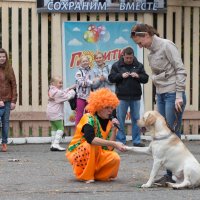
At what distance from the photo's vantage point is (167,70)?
9898 mm

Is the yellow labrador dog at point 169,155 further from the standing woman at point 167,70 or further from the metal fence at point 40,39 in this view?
the metal fence at point 40,39

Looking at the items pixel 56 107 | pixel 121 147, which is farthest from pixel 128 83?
pixel 121 147

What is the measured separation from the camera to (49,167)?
11.7m

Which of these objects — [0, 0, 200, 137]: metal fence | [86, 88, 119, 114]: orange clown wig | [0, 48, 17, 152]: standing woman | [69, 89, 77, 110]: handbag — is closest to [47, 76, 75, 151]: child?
[69, 89, 77, 110]: handbag

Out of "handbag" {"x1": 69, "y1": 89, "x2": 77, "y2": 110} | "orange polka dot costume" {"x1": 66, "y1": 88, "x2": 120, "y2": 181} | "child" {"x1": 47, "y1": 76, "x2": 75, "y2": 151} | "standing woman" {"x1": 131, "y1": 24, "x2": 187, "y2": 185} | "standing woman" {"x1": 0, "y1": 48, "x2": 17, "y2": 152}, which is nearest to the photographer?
"standing woman" {"x1": 131, "y1": 24, "x2": 187, "y2": 185}

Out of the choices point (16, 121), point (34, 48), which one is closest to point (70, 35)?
point (34, 48)

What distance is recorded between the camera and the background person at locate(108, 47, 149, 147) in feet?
47.6

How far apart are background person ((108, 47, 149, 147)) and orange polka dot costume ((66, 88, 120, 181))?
4339 millimetres

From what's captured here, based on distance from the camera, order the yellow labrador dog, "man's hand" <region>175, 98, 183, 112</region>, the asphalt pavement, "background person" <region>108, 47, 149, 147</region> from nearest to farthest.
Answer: the asphalt pavement
the yellow labrador dog
"man's hand" <region>175, 98, 183, 112</region>
"background person" <region>108, 47, 149, 147</region>

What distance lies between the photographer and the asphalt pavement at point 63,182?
888 centimetres

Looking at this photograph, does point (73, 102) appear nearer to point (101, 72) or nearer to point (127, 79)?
point (101, 72)

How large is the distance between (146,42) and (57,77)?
15.7ft

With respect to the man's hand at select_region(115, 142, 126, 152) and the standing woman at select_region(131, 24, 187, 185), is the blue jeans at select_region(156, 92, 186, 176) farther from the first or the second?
the man's hand at select_region(115, 142, 126, 152)

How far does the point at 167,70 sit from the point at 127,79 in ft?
15.3
